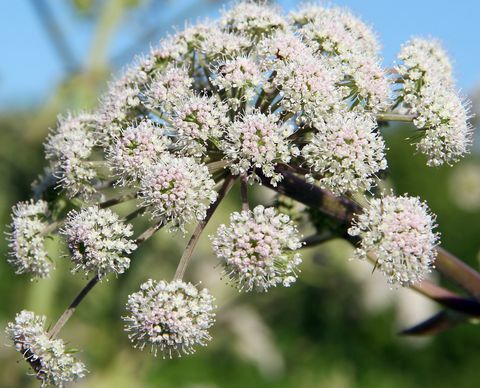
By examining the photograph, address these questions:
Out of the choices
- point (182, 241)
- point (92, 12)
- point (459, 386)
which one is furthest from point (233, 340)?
point (459, 386)

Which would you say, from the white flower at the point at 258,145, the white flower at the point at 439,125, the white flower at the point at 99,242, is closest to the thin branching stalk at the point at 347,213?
the white flower at the point at 258,145

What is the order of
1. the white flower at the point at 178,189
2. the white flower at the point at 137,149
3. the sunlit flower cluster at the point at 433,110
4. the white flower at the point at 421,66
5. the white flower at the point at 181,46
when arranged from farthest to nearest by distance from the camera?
the white flower at the point at 181,46, the white flower at the point at 421,66, the sunlit flower cluster at the point at 433,110, the white flower at the point at 137,149, the white flower at the point at 178,189

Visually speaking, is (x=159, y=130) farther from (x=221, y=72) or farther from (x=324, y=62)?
(x=324, y=62)

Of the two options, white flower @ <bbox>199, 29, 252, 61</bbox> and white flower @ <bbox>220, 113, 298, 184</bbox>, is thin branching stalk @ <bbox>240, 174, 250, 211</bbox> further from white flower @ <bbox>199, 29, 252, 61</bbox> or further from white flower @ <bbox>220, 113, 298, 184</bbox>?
white flower @ <bbox>199, 29, 252, 61</bbox>

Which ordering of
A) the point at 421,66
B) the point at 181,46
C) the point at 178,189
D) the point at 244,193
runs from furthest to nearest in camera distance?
the point at 181,46, the point at 421,66, the point at 244,193, the point at 178,189

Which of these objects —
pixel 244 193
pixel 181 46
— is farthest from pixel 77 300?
pixel 181 46

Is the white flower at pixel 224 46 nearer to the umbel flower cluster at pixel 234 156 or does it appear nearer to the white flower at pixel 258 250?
the umbel flower cluster at pixel 234 156

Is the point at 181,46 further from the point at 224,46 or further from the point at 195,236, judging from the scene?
the point at 195,236

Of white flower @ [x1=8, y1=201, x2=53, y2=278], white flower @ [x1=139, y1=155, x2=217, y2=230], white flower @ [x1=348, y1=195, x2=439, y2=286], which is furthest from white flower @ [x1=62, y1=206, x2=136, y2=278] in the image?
white flower @ [x1=348, y1=195, x2=439, y2=286]
